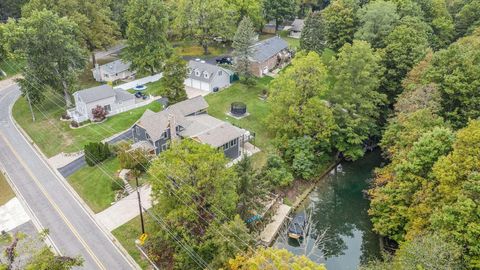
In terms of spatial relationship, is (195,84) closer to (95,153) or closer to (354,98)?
(95,153)

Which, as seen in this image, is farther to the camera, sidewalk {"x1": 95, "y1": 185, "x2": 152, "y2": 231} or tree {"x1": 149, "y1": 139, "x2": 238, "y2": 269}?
sidewalk {"x1": 95, "y1": 185, "x2": 152, "y2": 231}

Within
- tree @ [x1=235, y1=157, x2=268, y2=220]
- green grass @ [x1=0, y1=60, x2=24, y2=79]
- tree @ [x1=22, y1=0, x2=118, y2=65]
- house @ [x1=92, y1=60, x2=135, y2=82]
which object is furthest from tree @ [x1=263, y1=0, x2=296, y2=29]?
tree @ [x1=235, y1=157, x2=268, y2=220]

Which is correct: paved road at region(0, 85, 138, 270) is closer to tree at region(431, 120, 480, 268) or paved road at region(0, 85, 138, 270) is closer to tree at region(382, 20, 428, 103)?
tree at region(431, 120, 480, 268)

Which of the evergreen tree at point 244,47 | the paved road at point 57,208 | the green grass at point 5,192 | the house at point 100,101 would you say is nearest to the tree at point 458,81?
the evergreen tree at point 244,47

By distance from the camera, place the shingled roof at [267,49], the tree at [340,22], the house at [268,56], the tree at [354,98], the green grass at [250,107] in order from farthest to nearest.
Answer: the tree at [340,22] < the house at [268,56] < the shingled roof at [267,49] < the green grass at [250,107] < the tree at [354,98]

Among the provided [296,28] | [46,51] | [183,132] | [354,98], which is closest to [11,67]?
[46,51]

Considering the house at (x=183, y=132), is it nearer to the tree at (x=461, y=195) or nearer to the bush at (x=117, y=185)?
the bush at (x=117, y=185)
